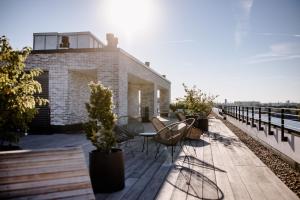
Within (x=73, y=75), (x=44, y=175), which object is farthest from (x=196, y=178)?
(x=73, y=75)

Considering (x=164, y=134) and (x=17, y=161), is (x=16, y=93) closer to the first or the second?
(x=17, y=161)

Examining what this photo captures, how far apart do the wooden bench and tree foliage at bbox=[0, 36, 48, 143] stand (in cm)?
139

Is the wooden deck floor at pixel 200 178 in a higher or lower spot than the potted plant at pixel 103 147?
lower

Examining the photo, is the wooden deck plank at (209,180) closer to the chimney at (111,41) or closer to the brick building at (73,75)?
the brick building at (73,75)

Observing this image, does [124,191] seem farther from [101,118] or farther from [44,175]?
[44,175]

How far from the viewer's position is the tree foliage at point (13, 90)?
3.77m

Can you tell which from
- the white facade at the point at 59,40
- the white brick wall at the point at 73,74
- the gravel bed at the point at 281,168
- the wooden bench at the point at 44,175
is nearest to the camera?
the wooden bench at the point at 44,175

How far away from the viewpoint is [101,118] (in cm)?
390

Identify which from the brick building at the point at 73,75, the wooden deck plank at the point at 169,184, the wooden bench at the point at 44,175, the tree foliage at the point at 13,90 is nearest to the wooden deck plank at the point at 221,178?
the wooden deck plank at the point at 169,184

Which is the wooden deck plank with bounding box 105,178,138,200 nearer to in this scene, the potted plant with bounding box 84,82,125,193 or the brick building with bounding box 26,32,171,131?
the potted plant with bounding box 84,82,125,193

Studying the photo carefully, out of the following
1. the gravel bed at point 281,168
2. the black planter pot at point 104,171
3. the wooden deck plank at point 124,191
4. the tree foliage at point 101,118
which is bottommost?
the wooden deck plank at point 124,191

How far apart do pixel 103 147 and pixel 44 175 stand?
1361 mm

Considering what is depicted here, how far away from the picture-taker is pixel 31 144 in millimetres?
8602

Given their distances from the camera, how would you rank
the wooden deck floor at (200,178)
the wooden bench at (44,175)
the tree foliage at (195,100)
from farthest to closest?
the tree foliage at (195,100), the wooden deck floor at (200,178), the wooden bench at (44,175)
